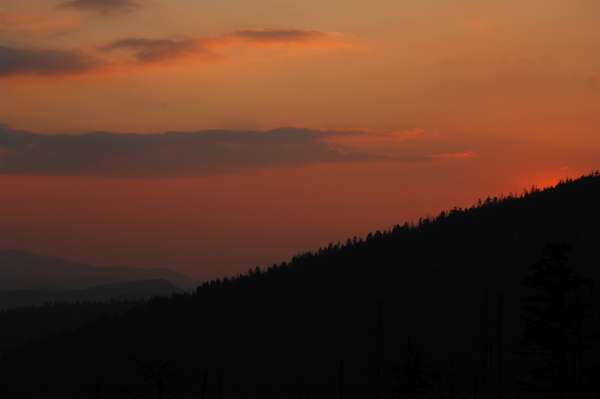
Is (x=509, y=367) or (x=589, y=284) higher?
(x=589, y=284)

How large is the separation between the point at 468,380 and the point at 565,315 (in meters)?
149

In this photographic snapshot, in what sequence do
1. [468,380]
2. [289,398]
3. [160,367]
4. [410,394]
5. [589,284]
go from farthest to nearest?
1. [289,398]
2. [468,380]
3. [410,394]
4. [589,284]
5. [160,367]

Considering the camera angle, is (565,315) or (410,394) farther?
(410,394)

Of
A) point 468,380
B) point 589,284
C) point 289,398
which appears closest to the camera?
point 589,284

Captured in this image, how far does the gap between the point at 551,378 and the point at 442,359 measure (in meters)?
172

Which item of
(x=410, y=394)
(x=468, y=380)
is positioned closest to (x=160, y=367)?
(x=410, y=394)

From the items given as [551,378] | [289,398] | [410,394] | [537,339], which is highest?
[537,339]

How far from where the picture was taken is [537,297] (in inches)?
1313

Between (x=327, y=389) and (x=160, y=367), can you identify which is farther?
(x=327, y=389)

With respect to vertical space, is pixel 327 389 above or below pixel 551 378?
below

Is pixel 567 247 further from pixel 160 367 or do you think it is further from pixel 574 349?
pixel 160 367

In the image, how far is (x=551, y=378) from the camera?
3459 cm

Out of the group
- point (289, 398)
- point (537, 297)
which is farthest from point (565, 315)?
point (289, 398)

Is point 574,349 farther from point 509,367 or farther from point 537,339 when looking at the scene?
point 509,367
